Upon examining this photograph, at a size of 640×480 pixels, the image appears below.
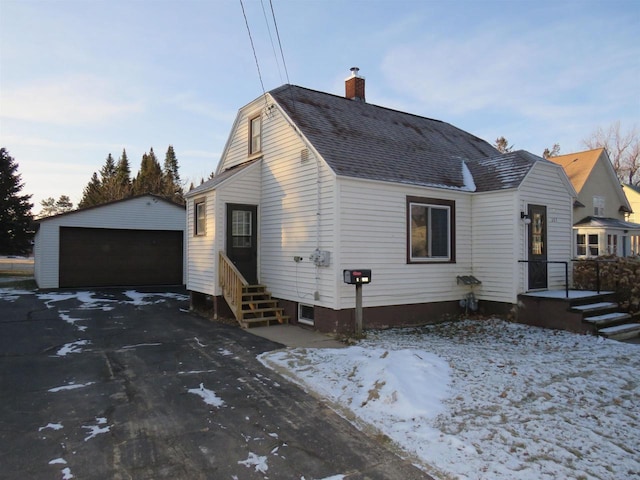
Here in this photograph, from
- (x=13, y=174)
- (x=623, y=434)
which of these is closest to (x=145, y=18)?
(x=623, y=434)

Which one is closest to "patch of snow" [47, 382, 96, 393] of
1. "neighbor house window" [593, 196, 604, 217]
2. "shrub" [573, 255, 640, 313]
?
"shrub" [573, 255, 640, 313]

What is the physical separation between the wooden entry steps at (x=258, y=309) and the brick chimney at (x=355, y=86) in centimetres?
724

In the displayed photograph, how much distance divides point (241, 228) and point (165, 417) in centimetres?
709

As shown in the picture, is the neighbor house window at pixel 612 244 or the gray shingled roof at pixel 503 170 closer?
the gray shingled roof at pixel 503 170

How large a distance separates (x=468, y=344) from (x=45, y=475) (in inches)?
257

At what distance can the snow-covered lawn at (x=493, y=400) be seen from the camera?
3607 mm

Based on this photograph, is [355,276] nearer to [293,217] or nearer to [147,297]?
[293,217]

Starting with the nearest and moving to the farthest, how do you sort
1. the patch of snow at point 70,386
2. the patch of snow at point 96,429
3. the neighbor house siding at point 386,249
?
the patch of snow at point 96,429, the patch of snow at point 70,386, the neighbor house siding at point 386,249

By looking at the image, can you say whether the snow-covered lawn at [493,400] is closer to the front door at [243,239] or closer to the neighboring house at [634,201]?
the front door at [243,239]

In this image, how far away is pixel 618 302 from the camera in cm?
1003

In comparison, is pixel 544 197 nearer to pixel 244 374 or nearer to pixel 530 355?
pixel 530 355

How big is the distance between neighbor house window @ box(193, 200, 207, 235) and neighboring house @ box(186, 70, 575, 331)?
0.22ft

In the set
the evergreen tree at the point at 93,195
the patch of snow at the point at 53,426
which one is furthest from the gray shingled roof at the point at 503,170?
the evergreen tree at the point at 93,195

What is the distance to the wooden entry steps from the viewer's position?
9.85 meters
